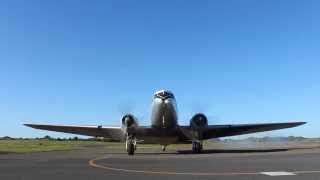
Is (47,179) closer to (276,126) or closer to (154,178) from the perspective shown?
(154,178)

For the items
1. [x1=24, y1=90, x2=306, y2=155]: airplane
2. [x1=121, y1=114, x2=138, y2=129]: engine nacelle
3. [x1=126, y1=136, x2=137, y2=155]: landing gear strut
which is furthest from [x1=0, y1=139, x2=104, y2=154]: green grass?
[x1=126, y1=136, x2=137, y2=155]: landing gear strut

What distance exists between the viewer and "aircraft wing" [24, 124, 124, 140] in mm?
49781

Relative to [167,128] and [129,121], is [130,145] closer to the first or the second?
[129,121]

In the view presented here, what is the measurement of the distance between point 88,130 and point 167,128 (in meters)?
11.9

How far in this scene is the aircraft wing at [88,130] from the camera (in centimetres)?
4978

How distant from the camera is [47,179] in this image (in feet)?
51.3

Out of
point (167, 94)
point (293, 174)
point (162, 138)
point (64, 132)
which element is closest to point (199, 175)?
point (293, 174)

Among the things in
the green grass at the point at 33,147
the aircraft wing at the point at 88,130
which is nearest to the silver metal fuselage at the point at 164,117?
the aircraft wing at the point at 88,130

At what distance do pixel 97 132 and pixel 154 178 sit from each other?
123ft

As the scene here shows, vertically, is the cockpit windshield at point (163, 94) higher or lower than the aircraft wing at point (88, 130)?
higher

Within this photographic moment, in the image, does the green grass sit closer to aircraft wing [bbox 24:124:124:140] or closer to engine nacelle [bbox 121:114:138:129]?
aircraft wing [bbox 24:124:124:140]

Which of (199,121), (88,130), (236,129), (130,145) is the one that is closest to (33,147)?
(88,130)

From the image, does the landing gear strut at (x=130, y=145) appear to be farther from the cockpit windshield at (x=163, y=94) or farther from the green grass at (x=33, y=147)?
the green grass at (x=33, y=147)

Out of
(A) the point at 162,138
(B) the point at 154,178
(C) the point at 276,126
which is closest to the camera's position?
(B) the point at 154,178
